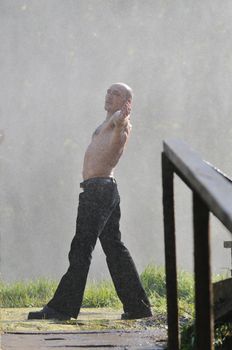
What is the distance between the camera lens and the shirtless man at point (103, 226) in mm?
7570

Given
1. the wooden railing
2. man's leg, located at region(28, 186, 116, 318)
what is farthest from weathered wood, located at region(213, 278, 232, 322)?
man's leg, located at region(28, 186, 116, 318)

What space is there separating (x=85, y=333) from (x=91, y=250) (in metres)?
1.51

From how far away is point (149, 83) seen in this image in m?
16.1

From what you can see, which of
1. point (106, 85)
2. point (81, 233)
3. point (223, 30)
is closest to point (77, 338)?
point (81, 233)

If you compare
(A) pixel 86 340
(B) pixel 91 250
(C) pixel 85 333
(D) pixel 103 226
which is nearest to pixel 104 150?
(D) pixel 103 226

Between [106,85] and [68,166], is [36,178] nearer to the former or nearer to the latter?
[68,166]

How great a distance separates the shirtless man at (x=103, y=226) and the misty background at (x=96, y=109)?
6720mm

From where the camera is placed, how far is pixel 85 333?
6242mm

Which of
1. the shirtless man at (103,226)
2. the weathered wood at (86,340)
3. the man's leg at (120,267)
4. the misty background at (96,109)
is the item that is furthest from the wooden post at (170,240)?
the misty background at (96,109)

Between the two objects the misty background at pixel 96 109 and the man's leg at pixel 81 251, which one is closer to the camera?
the man's leg at pixel 81 251

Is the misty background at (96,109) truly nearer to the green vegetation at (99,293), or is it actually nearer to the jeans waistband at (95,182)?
the green vegetation at (99,293)

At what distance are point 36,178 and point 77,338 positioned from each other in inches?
365

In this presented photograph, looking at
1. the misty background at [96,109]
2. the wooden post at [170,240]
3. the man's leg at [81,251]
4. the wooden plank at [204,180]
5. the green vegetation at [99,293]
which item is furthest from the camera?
the misty background at [96,109]

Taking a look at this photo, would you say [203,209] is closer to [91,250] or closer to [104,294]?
[91,250]
